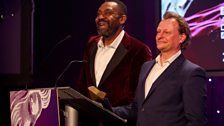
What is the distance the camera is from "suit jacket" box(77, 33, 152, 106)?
3.20 m

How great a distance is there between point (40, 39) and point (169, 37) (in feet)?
7.51

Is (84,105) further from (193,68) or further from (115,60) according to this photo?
(115,60)

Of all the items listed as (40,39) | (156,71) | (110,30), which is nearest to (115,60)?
(110,30)

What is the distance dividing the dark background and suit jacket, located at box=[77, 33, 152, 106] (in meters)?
Result: 1.19

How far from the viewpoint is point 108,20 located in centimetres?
340

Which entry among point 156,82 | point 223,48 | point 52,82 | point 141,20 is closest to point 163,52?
point 156,82

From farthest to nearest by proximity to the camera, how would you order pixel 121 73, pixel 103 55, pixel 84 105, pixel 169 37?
pixel 103 55
pixel 121 73
pixel 169 37
pixel 84 105

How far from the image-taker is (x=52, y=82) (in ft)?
15.2

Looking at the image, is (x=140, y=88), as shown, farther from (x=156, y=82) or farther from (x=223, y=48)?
(x=223, y=48)

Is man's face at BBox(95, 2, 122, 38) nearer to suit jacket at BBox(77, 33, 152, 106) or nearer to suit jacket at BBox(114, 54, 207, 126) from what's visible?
suit jacket at BBox(77, 33, 152, 106)

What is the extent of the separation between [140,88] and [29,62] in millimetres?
2080

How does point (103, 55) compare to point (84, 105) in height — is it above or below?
above

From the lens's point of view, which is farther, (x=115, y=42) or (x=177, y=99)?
(x=115, y=42)

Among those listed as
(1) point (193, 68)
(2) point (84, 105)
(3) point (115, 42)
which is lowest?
(2) point (84, 105)
